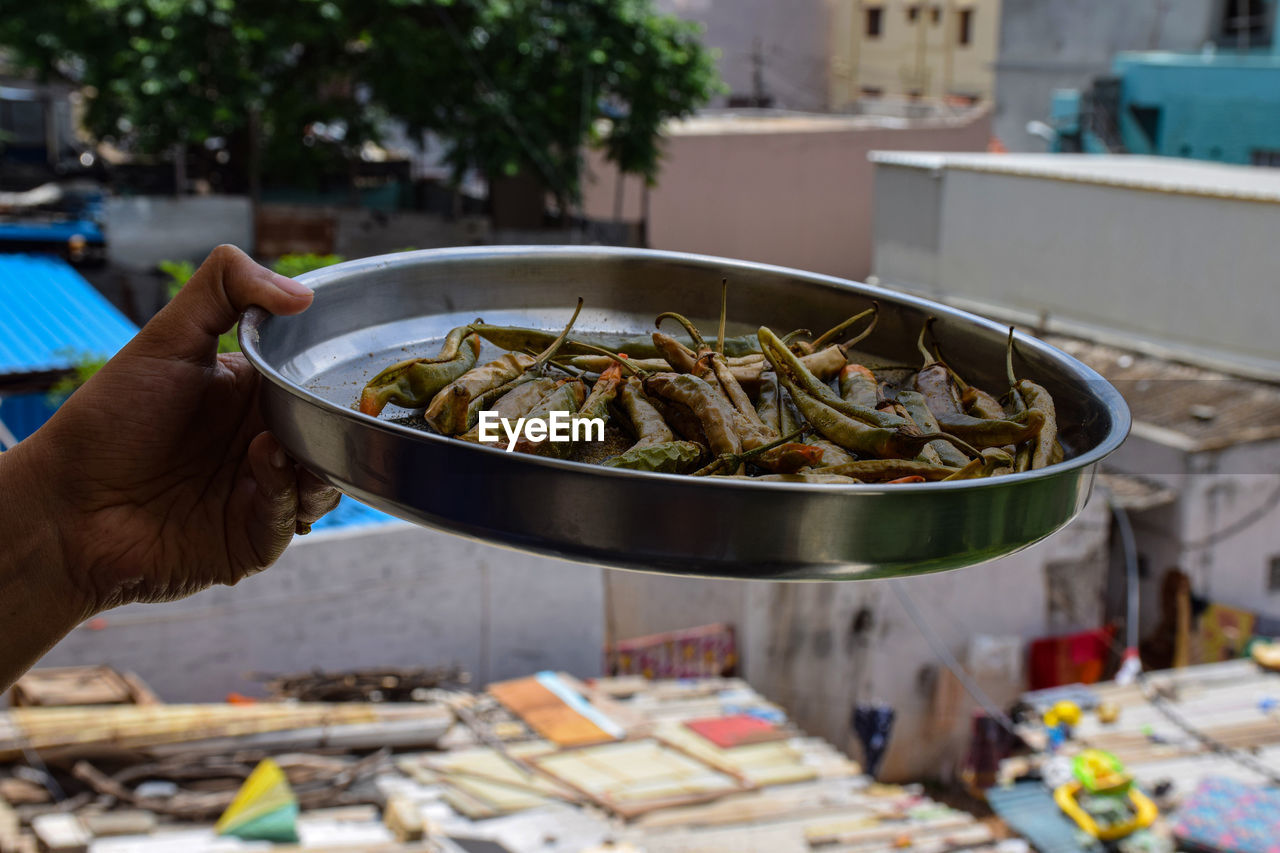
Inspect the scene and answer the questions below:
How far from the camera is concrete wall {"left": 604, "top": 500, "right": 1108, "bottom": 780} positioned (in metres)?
15.0

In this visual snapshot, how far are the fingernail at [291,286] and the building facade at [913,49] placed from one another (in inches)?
1207

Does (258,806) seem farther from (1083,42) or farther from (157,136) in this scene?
(1083,42)

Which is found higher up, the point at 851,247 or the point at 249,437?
the point at 249,437

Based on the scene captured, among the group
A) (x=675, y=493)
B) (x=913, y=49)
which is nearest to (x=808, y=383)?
(x=675, y=493)

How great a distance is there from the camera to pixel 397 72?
18172 millimetres

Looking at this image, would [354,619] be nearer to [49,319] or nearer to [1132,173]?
[49,319]

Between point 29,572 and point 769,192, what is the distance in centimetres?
2325

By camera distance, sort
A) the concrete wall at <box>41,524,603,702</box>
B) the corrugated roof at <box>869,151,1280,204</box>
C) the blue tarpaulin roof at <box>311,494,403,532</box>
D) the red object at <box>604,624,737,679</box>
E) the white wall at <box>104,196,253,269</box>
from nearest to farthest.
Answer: the concrete wall at <box>41,524,603,702</box>
the blue tarpaulin roof at <box>311,494,403,532</box>
the red object at <box>604,624,737,679</box>
the corrugated roof at <box>869,151,1280,204</box>
the white wall at <box>104,196,253,269</box>

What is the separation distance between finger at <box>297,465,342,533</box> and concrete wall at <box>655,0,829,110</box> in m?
29.9

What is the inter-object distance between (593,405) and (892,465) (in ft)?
1.24

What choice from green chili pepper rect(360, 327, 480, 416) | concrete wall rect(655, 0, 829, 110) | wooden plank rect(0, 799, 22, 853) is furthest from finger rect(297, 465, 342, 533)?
concrete wall rect(655, 0, 829, 110)

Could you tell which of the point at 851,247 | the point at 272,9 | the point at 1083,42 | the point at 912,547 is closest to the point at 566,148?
the point at 272,9

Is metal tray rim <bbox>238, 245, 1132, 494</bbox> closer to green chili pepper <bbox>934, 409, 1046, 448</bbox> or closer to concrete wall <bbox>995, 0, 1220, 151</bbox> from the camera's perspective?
green chili pepper <bbox>934, 409, 1046, 448</bbox>

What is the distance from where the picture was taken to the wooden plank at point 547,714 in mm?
11289
